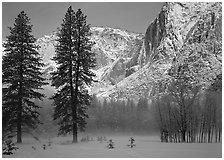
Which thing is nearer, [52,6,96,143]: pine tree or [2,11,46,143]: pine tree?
[2,11,46,143]: pine tree

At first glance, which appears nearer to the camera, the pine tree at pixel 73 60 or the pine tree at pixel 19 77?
the pine tree at pixel 19 77

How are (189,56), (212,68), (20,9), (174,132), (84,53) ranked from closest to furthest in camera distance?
(20,9)
(84,53)
(174,132)
(212,68)
(189,56)

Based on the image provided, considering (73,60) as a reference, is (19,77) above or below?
below

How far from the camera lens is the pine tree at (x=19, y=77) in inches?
693

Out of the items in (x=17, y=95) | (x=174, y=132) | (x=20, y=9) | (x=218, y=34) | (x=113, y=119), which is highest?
(x=218, y=34)

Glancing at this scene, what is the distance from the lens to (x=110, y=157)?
11.8 metres

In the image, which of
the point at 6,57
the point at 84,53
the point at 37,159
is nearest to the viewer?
the point at 37,159

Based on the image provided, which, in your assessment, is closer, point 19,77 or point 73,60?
point 19,77

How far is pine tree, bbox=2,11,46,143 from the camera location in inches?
693

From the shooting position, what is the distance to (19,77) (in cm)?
1791

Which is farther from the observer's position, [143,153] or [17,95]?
[17,95]

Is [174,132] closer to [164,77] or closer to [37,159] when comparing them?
[37,159]

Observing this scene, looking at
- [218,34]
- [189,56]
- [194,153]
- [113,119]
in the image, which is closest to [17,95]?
[194,153]

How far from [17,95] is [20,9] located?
5.05 m
